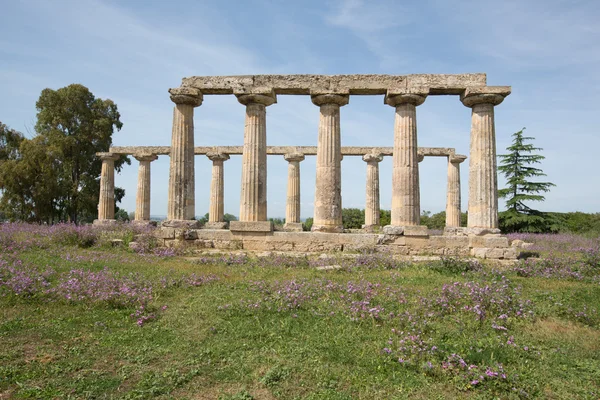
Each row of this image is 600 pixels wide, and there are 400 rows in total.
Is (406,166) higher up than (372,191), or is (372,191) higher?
(406,166)

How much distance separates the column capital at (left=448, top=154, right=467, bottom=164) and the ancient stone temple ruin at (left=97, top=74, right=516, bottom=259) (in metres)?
10.00

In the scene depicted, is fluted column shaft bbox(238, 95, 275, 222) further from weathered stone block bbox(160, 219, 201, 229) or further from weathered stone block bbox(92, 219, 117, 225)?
weathered stone block bbox(92, 219, 117, 225)

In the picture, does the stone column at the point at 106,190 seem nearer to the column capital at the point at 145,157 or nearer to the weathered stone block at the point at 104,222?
the weathered stone block at the point at 104,222

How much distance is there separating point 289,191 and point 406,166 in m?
12.3

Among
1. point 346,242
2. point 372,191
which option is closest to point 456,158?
point 372,191

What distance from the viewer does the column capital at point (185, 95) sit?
577 inches

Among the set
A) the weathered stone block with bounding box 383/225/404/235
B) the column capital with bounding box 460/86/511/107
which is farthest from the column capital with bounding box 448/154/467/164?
the weathered stone block with bounding box 383/225/404/235

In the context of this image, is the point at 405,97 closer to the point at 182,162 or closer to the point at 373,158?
the point at 182,162

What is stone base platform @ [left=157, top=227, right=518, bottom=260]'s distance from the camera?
13344mm

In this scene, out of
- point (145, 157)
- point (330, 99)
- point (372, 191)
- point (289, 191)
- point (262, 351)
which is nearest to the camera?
point (262, 351)

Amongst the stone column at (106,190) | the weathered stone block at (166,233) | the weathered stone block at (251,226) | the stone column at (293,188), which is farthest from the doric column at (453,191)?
the stone column at (106,190)

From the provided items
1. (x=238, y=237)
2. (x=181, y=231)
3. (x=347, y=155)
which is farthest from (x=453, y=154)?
(x=181, y=231)

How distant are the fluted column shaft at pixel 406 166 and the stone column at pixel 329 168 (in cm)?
226

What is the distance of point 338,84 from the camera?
14391 mm
